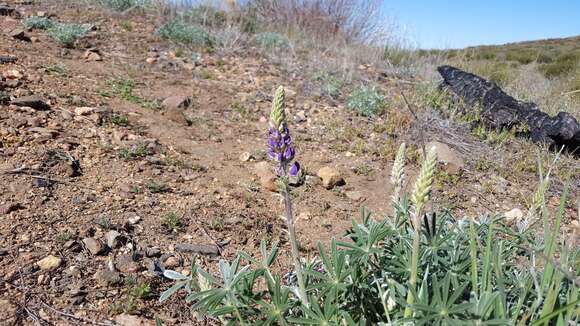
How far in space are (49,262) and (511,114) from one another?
474cm

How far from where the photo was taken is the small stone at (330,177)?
3553 millimetres

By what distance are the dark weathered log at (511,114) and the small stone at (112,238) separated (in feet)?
13.5

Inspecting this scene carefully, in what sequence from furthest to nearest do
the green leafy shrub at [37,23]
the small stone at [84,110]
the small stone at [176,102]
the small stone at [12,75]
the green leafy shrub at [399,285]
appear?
the green leafy shrub at [37,23] → the small stone at [176,102] → the small stone at [12,75] → the small stone at [84,110] → the green leafy shrub at [399,285]

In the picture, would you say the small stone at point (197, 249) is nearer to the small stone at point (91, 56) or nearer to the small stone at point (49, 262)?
the small stone at point (49, 262)

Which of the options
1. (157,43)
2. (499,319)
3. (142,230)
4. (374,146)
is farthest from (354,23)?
(499,319)

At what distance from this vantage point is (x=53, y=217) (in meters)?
2.49

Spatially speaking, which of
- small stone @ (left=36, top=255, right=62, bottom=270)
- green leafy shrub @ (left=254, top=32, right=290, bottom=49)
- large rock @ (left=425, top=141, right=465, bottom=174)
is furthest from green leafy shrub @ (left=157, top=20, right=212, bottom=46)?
small stone @ (left=36, top=255, right=62, bottom=270)

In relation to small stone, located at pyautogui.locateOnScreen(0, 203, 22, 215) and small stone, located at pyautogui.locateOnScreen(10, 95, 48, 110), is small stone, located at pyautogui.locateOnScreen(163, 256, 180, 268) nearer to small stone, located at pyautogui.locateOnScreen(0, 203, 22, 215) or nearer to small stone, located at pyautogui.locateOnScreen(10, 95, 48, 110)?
small stone, located at pyautogui.locateOnScreen(0, 203, 22, 215)

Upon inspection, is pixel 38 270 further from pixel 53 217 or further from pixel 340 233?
pixel 340 233

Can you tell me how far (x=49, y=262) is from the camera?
7.09 feet

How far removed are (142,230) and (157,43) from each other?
4170 millimetres

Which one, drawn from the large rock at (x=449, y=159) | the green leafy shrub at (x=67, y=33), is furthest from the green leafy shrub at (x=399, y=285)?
the green leafy shrub at (x=67, y=33)

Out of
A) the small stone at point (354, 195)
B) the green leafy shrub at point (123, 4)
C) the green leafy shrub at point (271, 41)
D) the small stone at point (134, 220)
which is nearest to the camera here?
the small stone at point (134, 220)

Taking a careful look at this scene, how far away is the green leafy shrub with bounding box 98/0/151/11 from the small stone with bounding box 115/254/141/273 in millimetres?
5824
